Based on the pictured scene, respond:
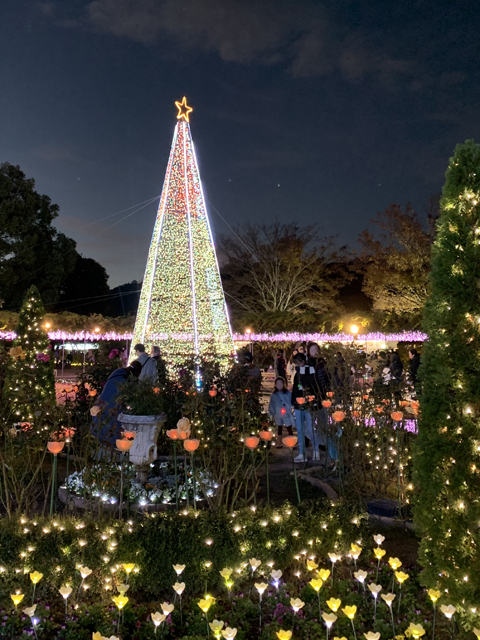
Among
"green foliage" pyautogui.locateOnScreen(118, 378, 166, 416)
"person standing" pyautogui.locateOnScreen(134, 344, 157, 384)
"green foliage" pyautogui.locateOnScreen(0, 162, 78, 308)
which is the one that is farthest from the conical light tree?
"green foliage" pyautogui.locateOnScreen(0, 162, 78, 308)

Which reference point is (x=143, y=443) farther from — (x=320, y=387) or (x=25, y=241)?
(x=25, y=241)

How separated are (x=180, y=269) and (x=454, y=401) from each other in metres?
7.54

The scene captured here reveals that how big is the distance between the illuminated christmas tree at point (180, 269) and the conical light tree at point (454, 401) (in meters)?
7.03

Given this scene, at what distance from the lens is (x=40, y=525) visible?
3.04m

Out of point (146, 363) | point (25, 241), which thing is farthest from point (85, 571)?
point (25, 241)

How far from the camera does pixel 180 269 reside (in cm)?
944

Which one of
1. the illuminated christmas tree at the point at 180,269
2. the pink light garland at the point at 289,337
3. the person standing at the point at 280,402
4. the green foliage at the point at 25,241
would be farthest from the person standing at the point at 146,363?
the green foliage at the point at 25,241

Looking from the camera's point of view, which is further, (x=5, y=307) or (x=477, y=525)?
(x=5, y=307)

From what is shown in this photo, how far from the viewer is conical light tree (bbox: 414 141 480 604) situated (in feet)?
7.63

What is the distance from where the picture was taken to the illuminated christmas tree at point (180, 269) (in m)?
9.39

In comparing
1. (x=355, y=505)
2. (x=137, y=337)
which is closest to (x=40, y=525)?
(x=355, y=505)

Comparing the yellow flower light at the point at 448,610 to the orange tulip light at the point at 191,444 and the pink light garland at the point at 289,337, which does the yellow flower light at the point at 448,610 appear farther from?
the pink light garland at the point at 289,337

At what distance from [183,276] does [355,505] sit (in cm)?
673

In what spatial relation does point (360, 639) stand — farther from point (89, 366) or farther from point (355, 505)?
point (89, 366)
